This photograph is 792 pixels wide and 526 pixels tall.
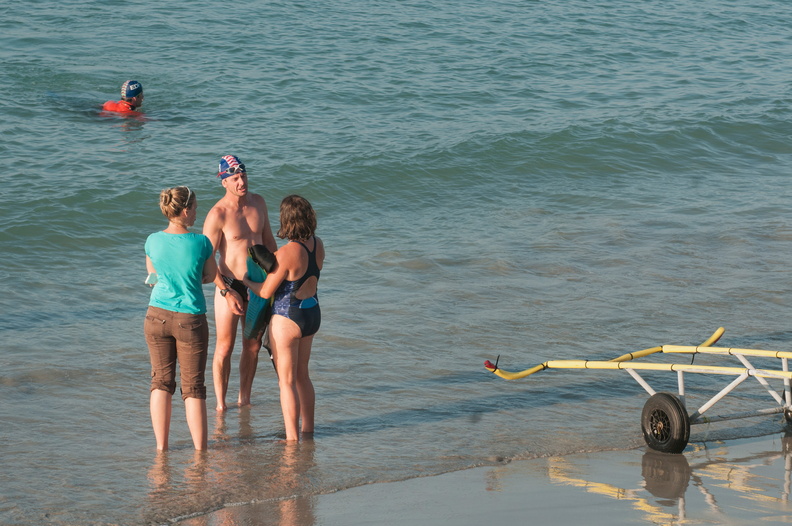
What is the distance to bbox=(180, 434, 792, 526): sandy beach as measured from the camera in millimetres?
4965

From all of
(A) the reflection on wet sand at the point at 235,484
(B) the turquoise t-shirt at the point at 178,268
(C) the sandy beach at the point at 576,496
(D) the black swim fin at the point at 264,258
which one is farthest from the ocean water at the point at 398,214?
(D) the black swim fin at the point at 264,258

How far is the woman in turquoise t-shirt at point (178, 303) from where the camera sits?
5.62 m

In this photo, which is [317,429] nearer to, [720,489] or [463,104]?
[720,489]

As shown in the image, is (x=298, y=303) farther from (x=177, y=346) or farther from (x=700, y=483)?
(x=700, y=483)

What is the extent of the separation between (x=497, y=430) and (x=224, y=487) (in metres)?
1.97

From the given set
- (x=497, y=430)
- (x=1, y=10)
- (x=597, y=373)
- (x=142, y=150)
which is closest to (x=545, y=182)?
(x=142, y=150)

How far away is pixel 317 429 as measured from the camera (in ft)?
21.3

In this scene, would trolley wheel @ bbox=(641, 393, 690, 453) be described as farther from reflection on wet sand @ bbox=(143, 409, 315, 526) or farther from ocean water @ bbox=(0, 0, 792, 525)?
reflection on wet sand @ bbox=(143, 409, 315, 526)

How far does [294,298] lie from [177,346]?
Answer: 0.74 m

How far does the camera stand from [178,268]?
A: 18.5ft

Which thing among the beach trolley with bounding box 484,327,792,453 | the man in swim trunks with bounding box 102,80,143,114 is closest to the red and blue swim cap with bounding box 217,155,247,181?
the beach trolley with bounding box 484,327,792,453

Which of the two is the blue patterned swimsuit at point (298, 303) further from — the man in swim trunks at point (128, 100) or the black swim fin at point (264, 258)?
the man in swim trunks at point (128, 100)

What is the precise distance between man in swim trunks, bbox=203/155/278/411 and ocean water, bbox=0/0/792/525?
1.09 feet

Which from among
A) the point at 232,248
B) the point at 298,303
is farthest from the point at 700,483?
the point at 232,248
